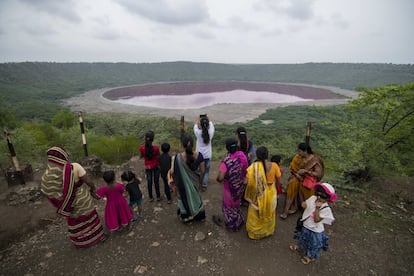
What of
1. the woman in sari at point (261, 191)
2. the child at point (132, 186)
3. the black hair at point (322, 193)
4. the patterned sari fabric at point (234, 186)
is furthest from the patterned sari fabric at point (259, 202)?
the child at point (132, 186)

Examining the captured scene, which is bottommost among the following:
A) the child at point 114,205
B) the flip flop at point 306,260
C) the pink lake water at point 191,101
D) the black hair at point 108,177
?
Answer: the pink lake water at point 191,101

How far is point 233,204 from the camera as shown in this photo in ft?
11.3

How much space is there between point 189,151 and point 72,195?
172 cm

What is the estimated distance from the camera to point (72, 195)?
3.02 metres

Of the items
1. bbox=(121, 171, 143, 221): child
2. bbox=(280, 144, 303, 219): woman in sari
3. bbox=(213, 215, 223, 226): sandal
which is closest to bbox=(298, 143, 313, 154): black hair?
bbox=(280, 144, 303, 219): woman in sari

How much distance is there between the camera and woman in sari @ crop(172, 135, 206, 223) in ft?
10.8

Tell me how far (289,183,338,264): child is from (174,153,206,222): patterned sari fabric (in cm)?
157

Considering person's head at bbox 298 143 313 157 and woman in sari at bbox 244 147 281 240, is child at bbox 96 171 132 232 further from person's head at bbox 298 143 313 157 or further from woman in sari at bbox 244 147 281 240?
person's head at bbox 298 143 313 157

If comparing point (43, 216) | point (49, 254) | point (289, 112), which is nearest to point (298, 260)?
point (49, 254)

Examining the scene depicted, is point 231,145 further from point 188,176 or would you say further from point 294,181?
point 294,181

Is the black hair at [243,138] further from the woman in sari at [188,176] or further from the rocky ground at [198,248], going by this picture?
the rocky ground at [198,248]

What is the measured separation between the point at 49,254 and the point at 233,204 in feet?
9.46

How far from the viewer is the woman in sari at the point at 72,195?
2864mm

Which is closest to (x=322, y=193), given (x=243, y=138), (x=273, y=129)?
(x=243, y=138)
